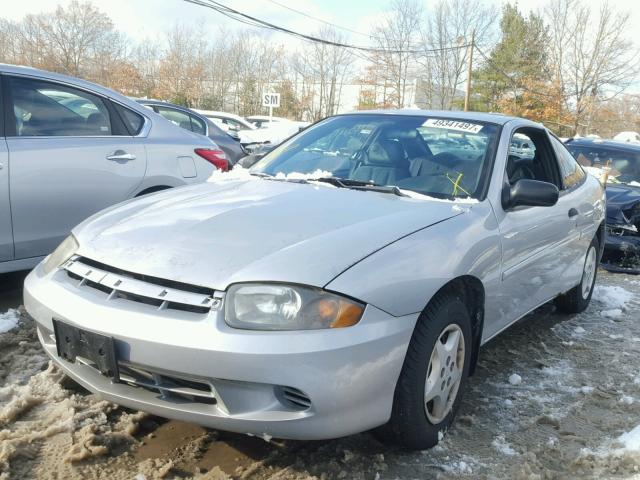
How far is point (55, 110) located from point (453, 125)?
266 centimetres

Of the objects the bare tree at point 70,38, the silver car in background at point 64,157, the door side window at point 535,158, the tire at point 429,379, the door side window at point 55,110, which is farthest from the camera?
the bare tree at point 70,38

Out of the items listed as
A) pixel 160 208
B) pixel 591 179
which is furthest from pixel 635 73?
pixel 160 208

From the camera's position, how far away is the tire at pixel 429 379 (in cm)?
235

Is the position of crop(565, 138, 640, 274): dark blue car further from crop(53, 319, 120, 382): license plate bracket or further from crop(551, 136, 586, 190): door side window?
crop(53, 319, 120, 382): license plate bracket

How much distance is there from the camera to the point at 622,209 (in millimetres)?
6684

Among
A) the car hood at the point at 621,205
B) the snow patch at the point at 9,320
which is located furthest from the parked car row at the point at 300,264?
the car hood at the point at 621,205

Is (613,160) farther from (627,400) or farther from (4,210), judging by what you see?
(4,210)

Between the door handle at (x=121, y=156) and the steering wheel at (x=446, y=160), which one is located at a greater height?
the steering wheel at (x=446, y=160)

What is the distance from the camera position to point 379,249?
92.4 inches

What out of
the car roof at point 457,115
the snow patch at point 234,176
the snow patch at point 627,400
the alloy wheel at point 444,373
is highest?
the car roof at point 457,115

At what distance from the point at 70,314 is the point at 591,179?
4.15 meters

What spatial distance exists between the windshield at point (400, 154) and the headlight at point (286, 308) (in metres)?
1.22

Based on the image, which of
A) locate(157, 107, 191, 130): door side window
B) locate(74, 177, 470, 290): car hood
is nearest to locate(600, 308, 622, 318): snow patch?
locate(74, 177, 470, 290): car hood

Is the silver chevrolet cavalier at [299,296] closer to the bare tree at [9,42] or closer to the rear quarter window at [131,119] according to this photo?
the rear quarter window at [131,119]
